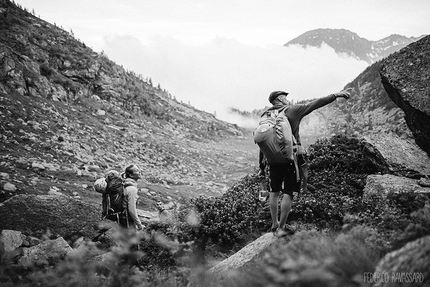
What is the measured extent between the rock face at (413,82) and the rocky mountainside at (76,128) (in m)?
8.51

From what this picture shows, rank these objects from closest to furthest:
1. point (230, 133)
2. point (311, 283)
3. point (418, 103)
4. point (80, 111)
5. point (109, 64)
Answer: point (311, 283) → point (418, 103) → point (80, 111) → point (109, 64) → point (230, 133)

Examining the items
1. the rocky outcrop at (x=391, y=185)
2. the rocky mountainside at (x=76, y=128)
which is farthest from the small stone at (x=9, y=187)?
the rocky outcrop at (x=391, y=185)

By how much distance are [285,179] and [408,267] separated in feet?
7.94

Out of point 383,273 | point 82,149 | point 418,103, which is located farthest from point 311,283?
point 82,149

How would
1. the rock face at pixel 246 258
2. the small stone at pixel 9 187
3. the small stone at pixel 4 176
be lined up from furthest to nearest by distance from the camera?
the small stone at pixel 4 176, the small stone at pixel 9 187, the rock face at pixel 246 258

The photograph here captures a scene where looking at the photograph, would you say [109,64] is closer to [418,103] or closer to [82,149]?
[82,149]

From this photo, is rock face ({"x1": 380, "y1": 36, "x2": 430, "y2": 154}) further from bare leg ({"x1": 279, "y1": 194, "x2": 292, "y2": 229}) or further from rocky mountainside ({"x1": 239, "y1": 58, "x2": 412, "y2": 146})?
rocky mountainside ({"x1": 239, "y1": 58, "x2": 412, "y2": 146})

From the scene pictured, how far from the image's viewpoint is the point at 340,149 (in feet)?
27.6

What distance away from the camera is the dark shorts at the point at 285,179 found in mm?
4590

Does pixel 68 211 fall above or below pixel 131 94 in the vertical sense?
below

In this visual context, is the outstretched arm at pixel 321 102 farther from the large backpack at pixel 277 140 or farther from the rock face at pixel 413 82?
the rock face at pixel 413 82

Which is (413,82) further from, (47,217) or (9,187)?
(9,187)

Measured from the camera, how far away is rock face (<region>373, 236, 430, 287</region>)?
219cm

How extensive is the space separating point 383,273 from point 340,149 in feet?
21.3
